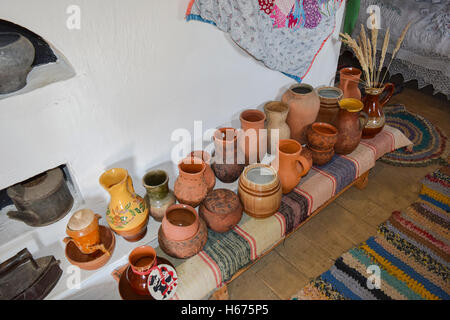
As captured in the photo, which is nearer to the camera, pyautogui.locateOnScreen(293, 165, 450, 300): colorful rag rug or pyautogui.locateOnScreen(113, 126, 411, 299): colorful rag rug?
pyautogui.locateOnScreen(113, 126, 411, 299): colorful rag rug

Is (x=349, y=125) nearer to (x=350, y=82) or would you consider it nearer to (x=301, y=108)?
(x=301, y=108)

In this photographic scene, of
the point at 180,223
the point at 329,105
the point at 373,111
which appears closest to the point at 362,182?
the point at 373,111

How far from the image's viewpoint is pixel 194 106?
1604 millimetres

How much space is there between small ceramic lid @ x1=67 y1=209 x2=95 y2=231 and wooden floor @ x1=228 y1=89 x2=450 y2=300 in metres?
0.79

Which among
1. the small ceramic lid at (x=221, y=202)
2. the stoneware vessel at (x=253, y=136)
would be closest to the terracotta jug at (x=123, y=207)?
the small ceramic lid at (x=221, y=202)

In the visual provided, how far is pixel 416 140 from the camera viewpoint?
2604mm

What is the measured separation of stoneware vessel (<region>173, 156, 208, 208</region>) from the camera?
135cm

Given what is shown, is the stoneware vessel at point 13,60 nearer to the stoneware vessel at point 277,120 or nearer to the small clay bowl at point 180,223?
the small clay bowl at point 180,223

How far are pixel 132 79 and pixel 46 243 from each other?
0.79 metres

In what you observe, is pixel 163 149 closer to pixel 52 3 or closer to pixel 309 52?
pixel 52 3

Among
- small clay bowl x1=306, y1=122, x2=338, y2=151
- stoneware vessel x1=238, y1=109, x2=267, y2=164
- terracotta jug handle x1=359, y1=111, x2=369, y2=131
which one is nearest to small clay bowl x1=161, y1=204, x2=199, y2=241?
stoneware vessel x1=238, y1=109, x2=267, y2=164

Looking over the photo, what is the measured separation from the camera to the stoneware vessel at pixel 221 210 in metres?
1.35

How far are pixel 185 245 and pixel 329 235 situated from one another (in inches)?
37.5

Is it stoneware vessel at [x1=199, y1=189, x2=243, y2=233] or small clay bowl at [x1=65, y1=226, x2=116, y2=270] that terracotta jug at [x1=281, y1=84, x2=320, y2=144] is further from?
small clay bowl at [x1=65, y1=226, x2=116, y2=270]
